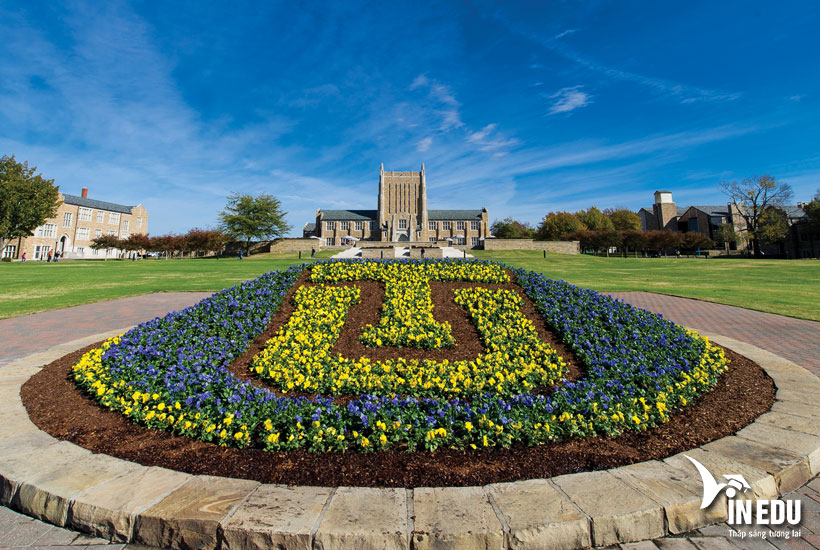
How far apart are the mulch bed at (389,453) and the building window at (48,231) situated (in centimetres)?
7129

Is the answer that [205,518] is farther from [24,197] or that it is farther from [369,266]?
[24,197]

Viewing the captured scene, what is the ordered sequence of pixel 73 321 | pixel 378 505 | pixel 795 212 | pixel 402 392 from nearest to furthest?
pixel 378 505 → pixel 402 392 → pixel 73 321 → pixel 795 212

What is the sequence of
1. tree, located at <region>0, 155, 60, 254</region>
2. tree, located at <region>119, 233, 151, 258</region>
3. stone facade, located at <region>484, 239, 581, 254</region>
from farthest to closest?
1. tree, located at <region>119, 233, 151, 258</region>
2. stone facade, located at <region>484, 239, 581, 254</region>
3. tree, located at <region>0, 155, 60, 254</region>

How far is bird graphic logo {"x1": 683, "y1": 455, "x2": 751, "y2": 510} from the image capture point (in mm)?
2449

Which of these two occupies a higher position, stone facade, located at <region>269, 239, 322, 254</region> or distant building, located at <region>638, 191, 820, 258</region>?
distant building, located at <region>638, 191, 820, 258</region>

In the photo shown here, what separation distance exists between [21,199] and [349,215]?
5516 cm

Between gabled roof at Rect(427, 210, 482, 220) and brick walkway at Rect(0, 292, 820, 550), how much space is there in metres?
74.3

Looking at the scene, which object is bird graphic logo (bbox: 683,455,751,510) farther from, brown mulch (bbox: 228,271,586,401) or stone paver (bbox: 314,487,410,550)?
stone paver (bbox: 314,487,410,550)

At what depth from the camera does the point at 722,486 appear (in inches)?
101

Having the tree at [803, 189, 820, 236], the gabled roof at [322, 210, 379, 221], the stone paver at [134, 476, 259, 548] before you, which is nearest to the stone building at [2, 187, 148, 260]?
the gabled roof at [322, 210, 379, 221]

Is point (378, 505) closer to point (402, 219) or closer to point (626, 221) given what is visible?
point (402, 219)

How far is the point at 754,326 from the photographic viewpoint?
8.35 m

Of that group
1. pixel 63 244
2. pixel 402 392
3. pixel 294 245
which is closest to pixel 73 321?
pixel 402 392

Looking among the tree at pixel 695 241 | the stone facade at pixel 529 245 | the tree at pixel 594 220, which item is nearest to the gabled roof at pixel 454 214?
the tree at pixel 594 220
